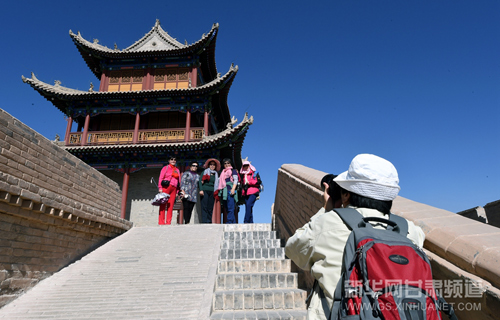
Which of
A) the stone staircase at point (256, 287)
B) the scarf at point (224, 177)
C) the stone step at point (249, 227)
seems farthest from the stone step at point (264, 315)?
the scarf at point (224, 177)

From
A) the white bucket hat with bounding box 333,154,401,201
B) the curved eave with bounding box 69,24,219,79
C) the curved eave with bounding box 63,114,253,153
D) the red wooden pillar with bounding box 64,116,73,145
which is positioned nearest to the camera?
the white bucket hat with bounding box 333,154,401,201

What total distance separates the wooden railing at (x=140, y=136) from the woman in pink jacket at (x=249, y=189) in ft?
19.5

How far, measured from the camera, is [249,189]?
6.78 meters

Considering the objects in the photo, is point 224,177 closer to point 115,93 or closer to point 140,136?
point 140,136

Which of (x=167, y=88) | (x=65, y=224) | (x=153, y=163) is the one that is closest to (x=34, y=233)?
(x=65, y=224)

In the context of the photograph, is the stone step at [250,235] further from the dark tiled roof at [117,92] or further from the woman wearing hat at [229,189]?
the dark tiled roof at [117,92]

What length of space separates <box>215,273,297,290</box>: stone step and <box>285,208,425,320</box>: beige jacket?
108 inches

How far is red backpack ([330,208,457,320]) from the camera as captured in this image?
3.18 ft

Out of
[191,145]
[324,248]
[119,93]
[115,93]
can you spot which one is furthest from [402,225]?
[115,93]

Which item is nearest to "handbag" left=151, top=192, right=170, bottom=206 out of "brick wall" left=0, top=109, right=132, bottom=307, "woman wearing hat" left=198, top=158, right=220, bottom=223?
"woman wearing hat" left=198, top=158, right=220, bottom=223

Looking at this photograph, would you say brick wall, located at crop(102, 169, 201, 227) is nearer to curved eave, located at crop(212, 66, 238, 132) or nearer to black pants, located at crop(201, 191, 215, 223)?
curved eave, located at crop(212, 66, 238, 132)

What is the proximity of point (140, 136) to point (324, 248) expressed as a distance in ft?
41.6

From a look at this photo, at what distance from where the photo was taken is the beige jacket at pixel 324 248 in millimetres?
1181

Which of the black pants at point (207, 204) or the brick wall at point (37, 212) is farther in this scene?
the black pants at point (207, 204)
